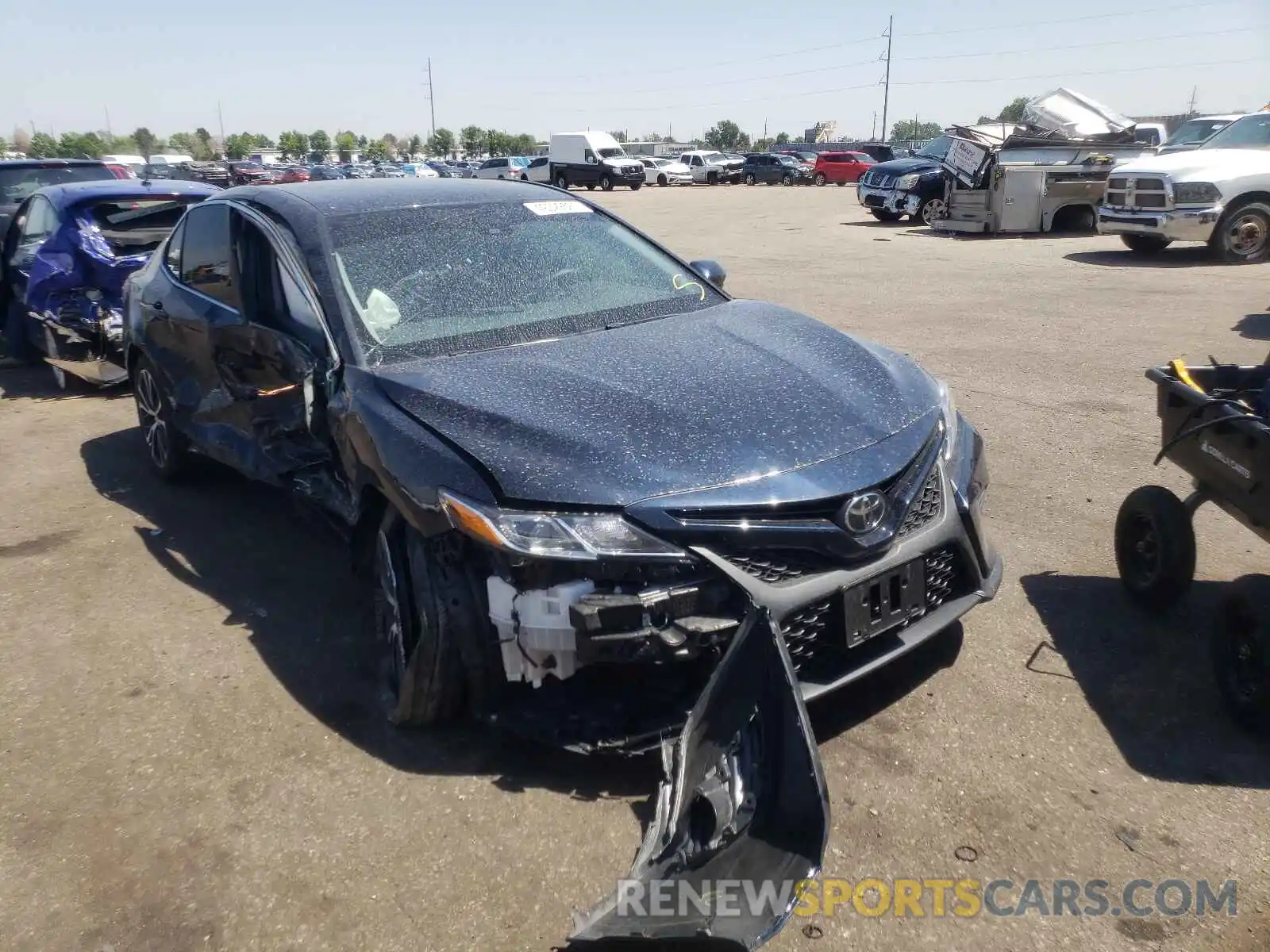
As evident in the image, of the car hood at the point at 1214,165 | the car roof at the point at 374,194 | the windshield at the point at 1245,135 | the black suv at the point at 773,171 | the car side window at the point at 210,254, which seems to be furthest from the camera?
the black suv at the point at 773,171

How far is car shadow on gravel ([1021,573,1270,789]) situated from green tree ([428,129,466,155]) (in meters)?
117

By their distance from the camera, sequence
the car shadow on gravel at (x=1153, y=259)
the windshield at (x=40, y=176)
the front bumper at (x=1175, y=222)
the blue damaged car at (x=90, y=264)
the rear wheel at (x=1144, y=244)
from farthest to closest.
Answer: the rear wheel at (x=1144, y=244)
the car shadow on gravel at (x=1153, y=259)
the front bumper at (x=1175, y=222)
the windshield at (x=40, y=176)
the blue damaged car at (x=90, y=264)

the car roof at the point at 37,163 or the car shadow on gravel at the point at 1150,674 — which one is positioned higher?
the car roof at the point at 37,163

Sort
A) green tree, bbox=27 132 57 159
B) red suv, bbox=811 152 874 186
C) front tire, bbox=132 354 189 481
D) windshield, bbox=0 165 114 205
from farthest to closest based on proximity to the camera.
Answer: green tree, bbox=27 132 57 159, red suv, bbox=811 152 874 186, windshield, bbox=0 165 114 205, front tire, bbox=132 354 189 481

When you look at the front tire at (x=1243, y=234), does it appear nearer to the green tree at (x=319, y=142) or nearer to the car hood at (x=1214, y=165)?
the car hood at (x=1214, y=165)

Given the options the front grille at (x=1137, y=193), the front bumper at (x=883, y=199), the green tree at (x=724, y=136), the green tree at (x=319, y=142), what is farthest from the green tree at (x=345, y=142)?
the front grille at (x=1137, y=193)

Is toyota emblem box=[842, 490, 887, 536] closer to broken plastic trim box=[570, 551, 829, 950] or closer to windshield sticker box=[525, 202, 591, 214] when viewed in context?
broken plastic trim box=[570, 551, 829, 950]

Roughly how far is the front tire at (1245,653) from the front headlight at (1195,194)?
11777 mm

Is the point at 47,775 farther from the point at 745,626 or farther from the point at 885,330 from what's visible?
the point at 885,330

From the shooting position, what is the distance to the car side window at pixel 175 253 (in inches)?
208

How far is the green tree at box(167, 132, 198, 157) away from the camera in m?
115

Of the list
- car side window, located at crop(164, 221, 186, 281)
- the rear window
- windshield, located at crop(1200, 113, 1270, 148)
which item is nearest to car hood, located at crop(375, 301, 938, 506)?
car side window, located at crop(164, 221, 186, 281)

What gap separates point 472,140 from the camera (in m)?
114

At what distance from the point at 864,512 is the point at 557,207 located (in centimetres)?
241
